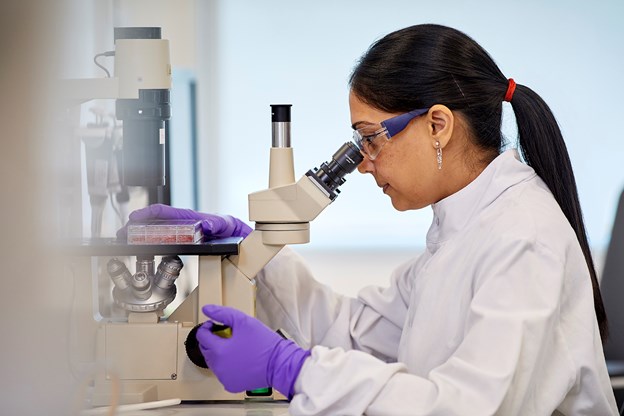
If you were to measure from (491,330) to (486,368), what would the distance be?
55 mm

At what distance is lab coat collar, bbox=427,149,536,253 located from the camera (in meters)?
1.36

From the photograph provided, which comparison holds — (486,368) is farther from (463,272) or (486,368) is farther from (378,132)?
(378,132)

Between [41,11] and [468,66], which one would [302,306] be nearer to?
[468,66]

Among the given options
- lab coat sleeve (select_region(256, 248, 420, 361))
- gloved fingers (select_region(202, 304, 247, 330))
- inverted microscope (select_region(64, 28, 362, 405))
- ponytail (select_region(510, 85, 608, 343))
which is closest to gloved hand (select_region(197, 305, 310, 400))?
gloved fingers (select_region(202, 304, 247, 330))

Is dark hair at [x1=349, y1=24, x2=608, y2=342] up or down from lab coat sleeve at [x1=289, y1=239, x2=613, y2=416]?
up

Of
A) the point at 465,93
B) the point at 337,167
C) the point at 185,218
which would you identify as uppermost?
the point at 465,93

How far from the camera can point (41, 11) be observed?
21.5 inches

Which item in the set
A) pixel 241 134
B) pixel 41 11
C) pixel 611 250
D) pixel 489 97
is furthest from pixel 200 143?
pixel 41 11

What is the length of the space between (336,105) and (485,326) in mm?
2619

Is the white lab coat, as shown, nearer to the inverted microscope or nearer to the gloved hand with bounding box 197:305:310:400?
the gloved hand with bounding box 197:305:310:400

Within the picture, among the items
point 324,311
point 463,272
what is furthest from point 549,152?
point 324,311

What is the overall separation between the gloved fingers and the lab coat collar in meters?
0.41

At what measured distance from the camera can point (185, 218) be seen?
1603 millimetres

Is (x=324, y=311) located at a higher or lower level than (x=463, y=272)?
lower
